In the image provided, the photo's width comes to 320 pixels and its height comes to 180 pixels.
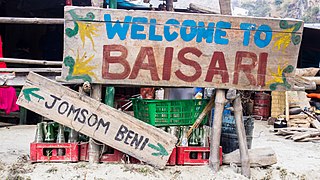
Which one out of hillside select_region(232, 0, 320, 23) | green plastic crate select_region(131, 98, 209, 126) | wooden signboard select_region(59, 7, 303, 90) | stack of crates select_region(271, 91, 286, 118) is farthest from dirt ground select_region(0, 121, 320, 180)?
hillside select_region(232, 0, 320, 23)

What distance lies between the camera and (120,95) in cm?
953

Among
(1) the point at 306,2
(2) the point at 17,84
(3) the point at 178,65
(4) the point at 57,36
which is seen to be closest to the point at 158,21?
(3) the point at 178,65

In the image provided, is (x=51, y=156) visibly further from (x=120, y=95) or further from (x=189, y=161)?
(x=120, y=95)

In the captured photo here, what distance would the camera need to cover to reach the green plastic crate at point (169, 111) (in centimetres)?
439

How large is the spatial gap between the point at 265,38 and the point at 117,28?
1.80 m

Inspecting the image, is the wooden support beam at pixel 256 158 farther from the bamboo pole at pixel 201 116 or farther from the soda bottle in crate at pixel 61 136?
the soda bottle in crate at pixel 61 136

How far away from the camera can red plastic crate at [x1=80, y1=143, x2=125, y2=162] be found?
14.5 feet

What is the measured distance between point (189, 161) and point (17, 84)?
2.48 m

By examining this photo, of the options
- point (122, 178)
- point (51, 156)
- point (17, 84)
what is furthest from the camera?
point (17, 84)

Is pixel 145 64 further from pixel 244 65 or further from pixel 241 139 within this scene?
pixel 241 139

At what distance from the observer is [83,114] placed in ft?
13.8

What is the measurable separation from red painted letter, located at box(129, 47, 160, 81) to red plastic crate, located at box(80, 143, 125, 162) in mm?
1025

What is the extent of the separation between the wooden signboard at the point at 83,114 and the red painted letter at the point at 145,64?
530 millimetres

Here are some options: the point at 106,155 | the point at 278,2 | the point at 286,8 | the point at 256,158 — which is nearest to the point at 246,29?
the point at 256,158
